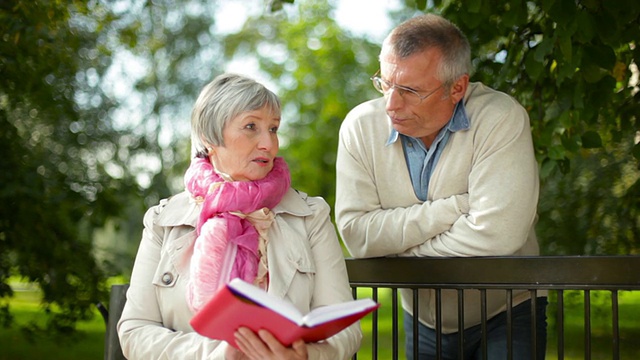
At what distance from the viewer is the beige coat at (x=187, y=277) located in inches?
93.0

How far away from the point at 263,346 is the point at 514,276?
970 mm

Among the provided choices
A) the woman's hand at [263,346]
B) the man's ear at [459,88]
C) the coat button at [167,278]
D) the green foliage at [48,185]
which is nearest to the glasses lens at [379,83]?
the man's ear at [459,88]

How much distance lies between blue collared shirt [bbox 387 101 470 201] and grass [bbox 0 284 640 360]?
176 inches

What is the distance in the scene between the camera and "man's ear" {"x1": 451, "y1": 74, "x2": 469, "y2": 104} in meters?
3.01

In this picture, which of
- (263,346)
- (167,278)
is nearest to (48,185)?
(167,278)

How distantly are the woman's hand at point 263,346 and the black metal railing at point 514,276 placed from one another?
0.85 metres

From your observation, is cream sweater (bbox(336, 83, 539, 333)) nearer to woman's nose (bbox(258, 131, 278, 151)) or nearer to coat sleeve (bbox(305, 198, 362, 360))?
coat sleeve (bbox(305, 198, 362, 360))

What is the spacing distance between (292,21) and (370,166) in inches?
546

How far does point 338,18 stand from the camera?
53.7ft

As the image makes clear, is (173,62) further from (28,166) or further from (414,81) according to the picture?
(414,81)

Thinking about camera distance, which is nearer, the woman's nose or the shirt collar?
the woman's nose

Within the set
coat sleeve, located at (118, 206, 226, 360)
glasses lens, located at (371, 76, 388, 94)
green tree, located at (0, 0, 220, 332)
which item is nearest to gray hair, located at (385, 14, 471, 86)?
glasses lens, located at (371, 76, 388, 94)

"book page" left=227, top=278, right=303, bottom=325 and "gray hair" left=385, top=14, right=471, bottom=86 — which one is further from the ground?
"gray hair" left=385, top=14, right=471, bottom=86

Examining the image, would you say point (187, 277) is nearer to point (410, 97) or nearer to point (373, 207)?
point (373, 207)
